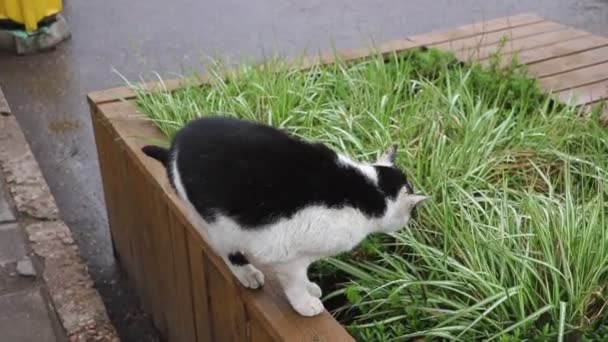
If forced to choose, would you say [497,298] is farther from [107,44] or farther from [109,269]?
[107,44]

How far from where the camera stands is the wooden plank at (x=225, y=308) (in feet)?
6.40

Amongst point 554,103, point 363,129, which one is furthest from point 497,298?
point 554,103

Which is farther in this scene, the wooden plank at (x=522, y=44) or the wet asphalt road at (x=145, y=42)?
the wet asphalt road at (x=145, y=42)

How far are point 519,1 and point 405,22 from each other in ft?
3.32

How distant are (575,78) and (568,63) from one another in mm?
177

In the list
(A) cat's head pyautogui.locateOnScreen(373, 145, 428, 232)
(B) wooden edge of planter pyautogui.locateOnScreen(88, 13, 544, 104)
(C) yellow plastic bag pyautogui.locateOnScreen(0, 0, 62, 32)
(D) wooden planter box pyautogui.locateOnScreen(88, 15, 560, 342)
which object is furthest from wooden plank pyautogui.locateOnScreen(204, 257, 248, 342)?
(C) yellow plastic bag pyautogui.locateOnScreen(0, 0, 62, 32)

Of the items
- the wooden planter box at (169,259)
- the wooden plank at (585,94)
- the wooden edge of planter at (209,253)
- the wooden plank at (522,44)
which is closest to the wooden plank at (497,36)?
the wooden plank at (522,44)

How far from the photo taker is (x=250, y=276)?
1833 millimetres

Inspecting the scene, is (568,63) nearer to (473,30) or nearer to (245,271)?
(473,30)

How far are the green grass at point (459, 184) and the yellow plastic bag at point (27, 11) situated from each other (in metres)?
2.50

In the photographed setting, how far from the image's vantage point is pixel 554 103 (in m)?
2.79

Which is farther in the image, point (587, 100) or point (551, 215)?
point (587, 100)

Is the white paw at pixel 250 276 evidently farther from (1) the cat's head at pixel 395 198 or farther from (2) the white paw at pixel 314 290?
(1) the cat's head at pixel 395 198

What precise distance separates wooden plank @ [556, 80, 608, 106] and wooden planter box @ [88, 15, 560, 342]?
2.35 feet
